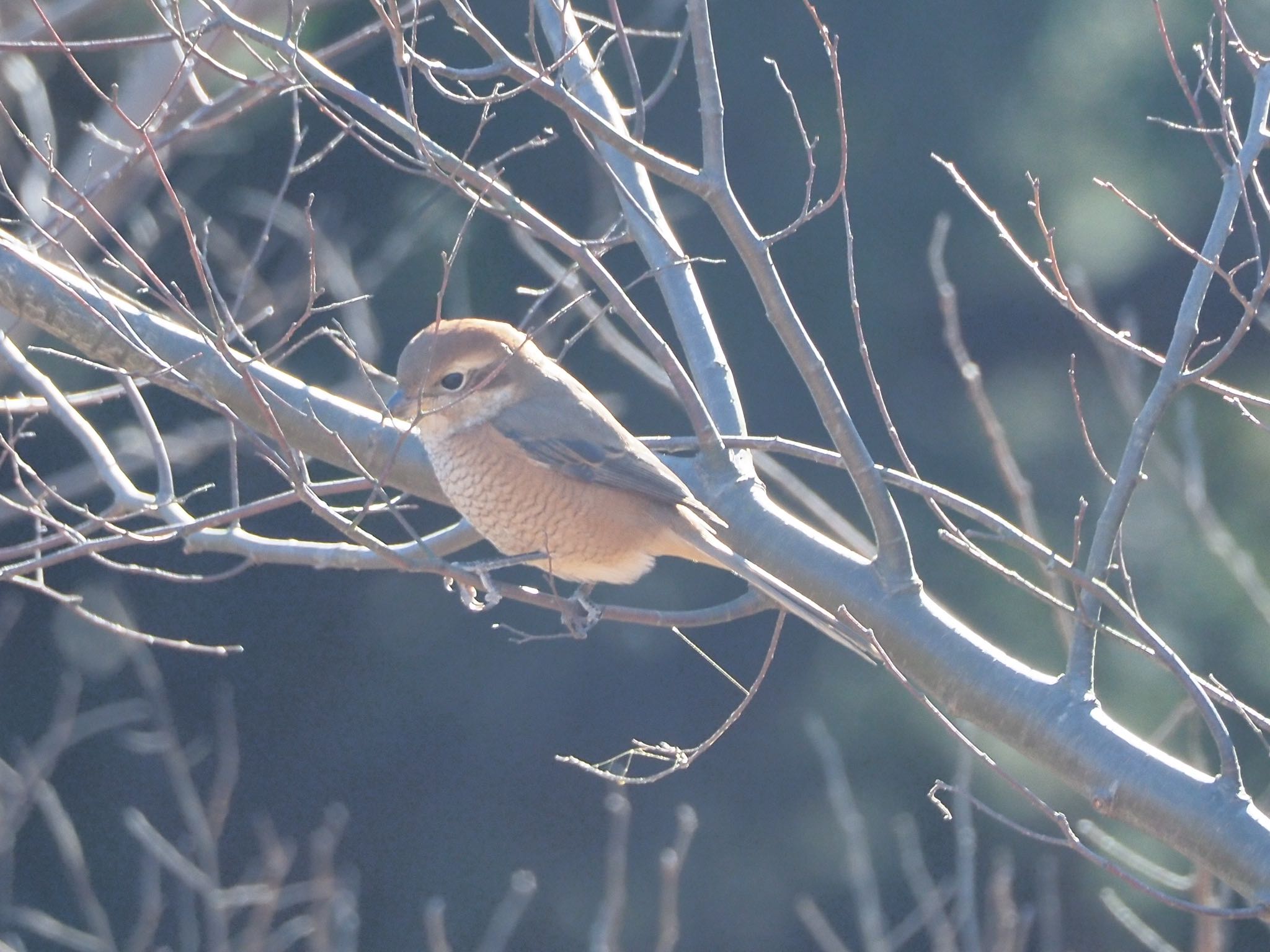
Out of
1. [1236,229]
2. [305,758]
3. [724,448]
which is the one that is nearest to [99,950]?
[305,758]

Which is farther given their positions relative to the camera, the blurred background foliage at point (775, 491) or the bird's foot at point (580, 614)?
the blurred background foliage at point (775, 491)

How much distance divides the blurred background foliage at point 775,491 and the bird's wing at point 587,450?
10.3 feet

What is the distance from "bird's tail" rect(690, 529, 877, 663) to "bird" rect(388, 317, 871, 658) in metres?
0.05

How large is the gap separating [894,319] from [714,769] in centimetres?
257

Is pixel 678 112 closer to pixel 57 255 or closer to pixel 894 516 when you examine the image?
pixel 57 255

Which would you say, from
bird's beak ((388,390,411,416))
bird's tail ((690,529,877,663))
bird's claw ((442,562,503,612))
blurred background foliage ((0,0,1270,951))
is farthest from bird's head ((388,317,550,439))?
blurred background foliage ((0,0,1270,951))

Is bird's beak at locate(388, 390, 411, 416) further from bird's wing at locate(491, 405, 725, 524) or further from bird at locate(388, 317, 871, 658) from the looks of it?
bird's wing at locate(491, 405, 725, 524)

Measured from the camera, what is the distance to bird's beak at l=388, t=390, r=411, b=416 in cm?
332

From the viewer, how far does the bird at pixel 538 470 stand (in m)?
3.46

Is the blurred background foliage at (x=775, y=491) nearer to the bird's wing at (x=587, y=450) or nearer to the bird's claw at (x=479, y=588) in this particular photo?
the bird's wing at (x=587, y=450)

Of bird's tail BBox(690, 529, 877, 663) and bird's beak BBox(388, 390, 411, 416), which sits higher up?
bird's beak BBox(388, 390, 411, 416)

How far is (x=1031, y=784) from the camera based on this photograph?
6152 mm

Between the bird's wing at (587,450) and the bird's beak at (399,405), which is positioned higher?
the bird's beak at (399,405)

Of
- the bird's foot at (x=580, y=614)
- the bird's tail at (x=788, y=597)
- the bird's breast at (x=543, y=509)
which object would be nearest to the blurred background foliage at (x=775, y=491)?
the bird's breast at (x=543, y=509)
